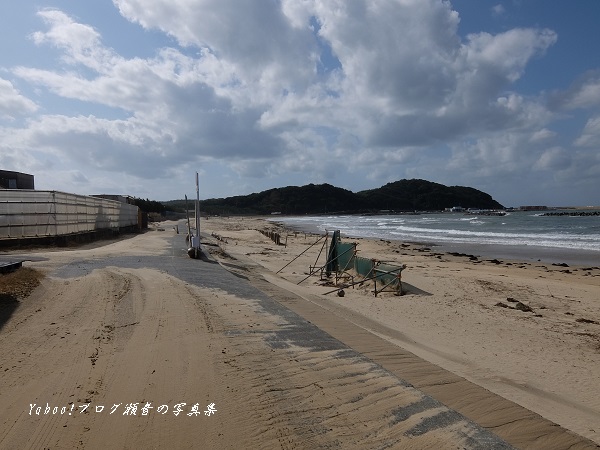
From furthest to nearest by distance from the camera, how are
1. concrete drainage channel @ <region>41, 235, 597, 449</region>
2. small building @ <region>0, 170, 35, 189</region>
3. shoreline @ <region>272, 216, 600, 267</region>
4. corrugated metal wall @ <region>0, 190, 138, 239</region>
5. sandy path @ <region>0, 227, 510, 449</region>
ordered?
small building @ <region>0, 170, 35, 189</region>
shoreline @ <region>272, 216, 600, 267</region>
corrugated metal wall @ <region>0, 190, 138, 239</region>
concrete drainage channel @ <region>41, 235, 597, 449</region>
sandy path @ <region>0, 227, 510, 449</region>

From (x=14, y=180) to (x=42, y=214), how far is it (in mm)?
24215

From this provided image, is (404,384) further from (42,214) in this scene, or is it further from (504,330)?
(42,214)

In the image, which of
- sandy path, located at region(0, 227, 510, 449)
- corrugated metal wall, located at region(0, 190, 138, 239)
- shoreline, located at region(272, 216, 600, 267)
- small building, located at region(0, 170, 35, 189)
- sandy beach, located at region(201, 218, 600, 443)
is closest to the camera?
sandy path, located at region(0, 227, 510, 449)

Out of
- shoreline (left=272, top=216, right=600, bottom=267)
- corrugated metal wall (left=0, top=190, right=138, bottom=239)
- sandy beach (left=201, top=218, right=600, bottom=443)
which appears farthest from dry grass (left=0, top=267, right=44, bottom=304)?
shoreline (left=272, top=216, right=600, bottom=267)

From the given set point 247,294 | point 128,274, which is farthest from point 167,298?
point 128,274

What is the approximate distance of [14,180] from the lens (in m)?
38.4

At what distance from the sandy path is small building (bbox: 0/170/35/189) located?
36.3m

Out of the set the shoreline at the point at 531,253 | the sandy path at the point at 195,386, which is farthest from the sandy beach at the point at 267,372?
the shoreline at the point at 531,253

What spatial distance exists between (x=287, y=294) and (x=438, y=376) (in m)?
6.67

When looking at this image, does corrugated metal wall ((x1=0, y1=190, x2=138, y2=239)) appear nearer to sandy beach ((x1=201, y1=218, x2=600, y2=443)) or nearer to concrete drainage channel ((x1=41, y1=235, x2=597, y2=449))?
sandy beach ((x1=201, y1=218, x2=600, y2=443))

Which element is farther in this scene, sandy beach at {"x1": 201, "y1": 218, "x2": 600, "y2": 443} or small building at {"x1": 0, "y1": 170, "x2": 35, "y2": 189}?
small building at {"x1": 0, "y1": 170, "x2": 35, "y2": 189}

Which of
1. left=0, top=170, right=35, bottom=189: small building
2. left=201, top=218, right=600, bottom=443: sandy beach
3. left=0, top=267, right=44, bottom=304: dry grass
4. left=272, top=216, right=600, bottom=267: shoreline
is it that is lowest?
left=272, top=216, right=600, bottom=267: shoreline

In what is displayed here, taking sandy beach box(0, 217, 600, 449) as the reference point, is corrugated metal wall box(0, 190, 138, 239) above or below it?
A: above

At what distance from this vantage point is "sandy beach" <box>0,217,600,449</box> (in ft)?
12.8
